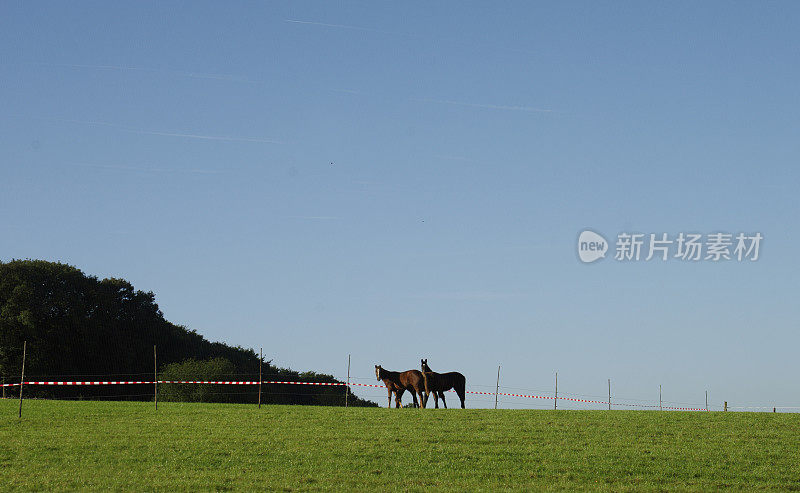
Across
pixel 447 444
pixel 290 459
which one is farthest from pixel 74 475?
pixel 447 444

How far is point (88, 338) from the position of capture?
63312mm

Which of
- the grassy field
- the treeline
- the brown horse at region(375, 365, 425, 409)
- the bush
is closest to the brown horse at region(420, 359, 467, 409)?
the brown horse at region(375, 365, 425, 409)

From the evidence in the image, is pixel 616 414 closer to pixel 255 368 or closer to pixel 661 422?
pixel 661 422

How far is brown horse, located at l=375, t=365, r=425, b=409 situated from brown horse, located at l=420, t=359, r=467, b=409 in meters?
0.30

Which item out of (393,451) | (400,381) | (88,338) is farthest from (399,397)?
(88,338)

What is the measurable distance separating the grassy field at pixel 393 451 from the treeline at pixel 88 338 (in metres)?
28.5

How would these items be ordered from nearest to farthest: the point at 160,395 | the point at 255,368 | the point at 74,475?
the point at 74,475
the point at 160,395
the point at 255,368

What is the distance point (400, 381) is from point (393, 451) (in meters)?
17.4

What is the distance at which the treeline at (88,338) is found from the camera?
5981 cm

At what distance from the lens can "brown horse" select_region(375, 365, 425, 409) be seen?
38688mm

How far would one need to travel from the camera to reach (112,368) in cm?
6406

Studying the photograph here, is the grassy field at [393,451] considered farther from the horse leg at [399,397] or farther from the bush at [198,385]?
the bush at [198,385]

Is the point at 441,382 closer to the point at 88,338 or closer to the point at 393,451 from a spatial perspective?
the point at 393,451

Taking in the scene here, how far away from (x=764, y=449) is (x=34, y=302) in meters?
55.0
